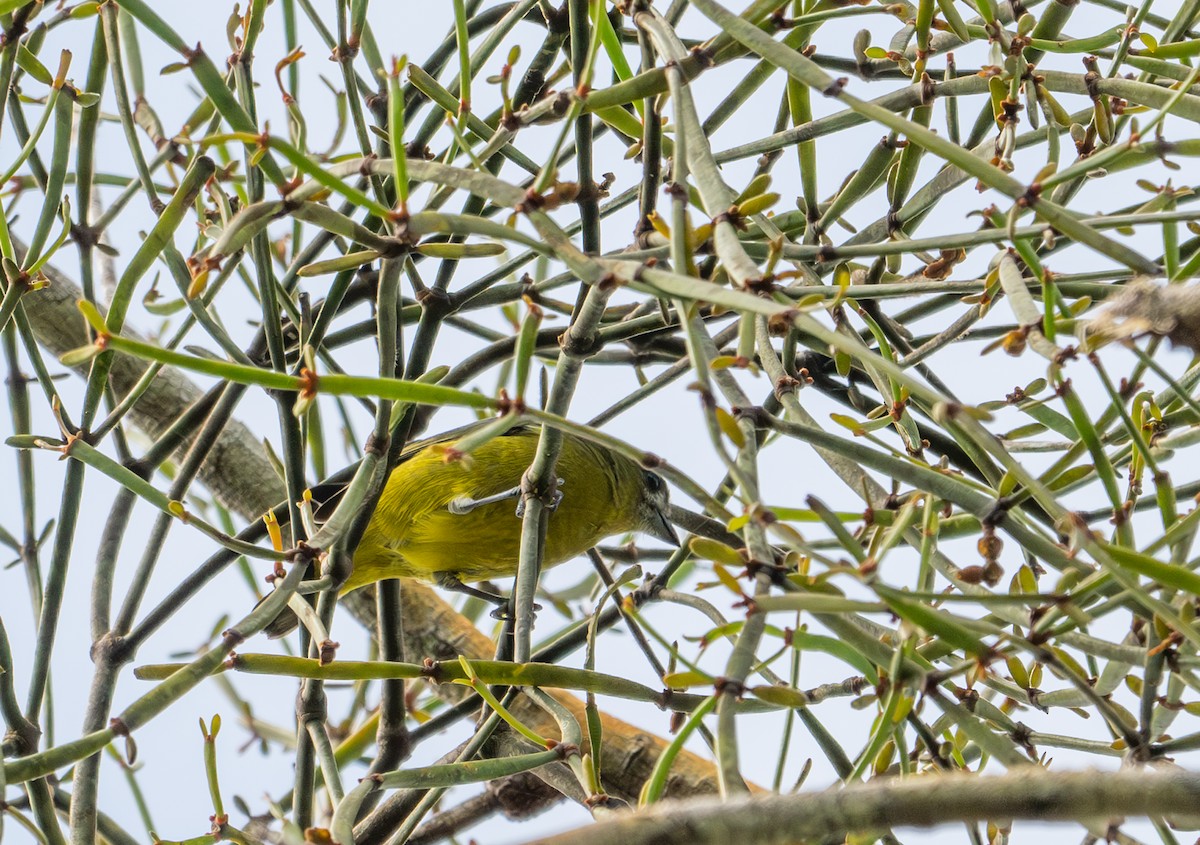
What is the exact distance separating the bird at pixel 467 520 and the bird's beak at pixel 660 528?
0.14 meters

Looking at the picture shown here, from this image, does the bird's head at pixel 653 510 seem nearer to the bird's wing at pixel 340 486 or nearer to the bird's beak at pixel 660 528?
the bird's beak at pixel 660 528

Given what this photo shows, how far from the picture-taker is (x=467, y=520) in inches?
83.9

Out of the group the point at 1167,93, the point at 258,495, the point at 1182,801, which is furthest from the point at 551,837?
the point at 258,495

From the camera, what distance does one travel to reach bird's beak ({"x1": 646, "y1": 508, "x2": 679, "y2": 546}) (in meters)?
2.40

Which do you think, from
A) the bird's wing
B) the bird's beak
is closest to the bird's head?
the bird's beak

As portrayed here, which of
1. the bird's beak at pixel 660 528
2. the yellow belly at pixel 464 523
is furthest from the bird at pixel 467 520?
the bird's beak at pixel 660 528

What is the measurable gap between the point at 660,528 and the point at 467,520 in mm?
486

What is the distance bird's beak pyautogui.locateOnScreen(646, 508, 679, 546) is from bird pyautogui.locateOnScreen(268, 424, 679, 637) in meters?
0.14

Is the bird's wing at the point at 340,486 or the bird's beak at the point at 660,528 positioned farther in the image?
the bird's beak at the point at 660,528

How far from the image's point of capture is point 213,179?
1.34m

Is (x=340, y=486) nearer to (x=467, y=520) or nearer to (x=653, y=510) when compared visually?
(x=467, y=520)

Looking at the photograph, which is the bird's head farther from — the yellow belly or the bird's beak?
the yellow belly

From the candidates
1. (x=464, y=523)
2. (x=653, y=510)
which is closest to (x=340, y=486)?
(x=464, y=523)

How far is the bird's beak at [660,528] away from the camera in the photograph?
2.40m
